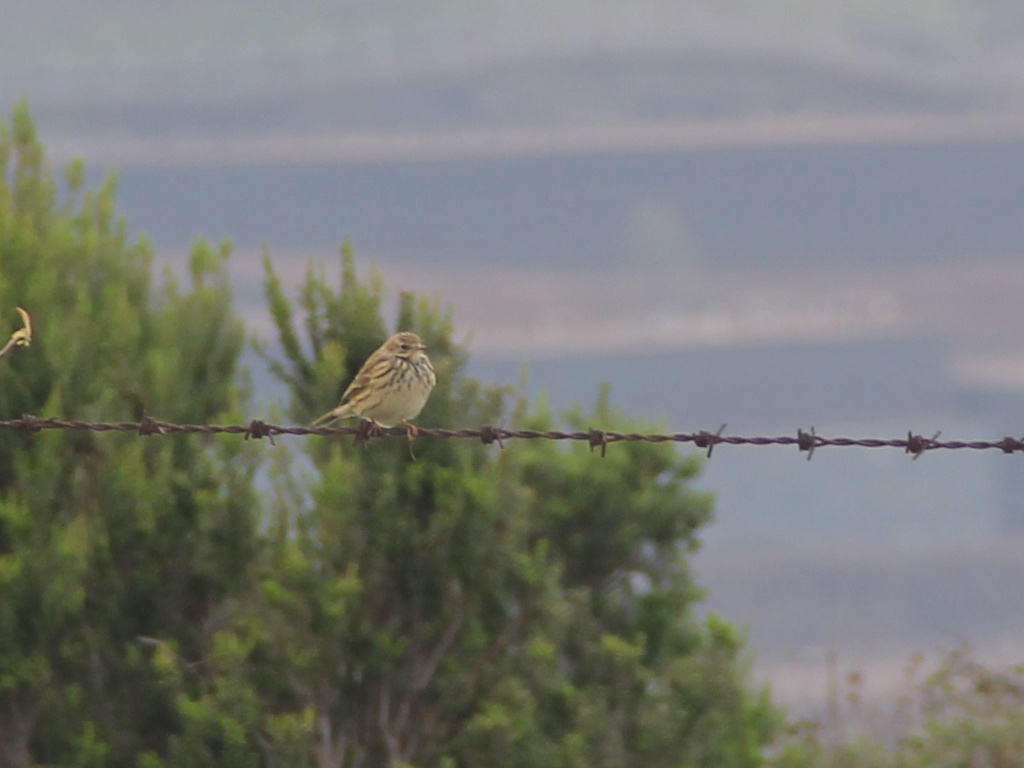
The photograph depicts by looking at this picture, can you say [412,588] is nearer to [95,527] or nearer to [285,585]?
[285,585]

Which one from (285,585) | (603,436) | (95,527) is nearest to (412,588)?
(285,585)

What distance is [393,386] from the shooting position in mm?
8805

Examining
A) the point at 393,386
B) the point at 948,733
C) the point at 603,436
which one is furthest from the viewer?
the point at 948,733

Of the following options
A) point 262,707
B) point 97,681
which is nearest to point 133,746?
point 97,681

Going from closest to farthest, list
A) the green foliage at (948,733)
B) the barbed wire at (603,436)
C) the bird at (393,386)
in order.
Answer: the barbed wire at (603,436) → the bird at (393,386) → the green foliage at (948,733)

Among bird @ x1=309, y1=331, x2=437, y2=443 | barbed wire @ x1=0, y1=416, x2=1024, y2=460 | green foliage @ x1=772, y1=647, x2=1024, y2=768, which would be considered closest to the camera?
barbed wire @ x1=0, y1=416, x2=1024, y2=460

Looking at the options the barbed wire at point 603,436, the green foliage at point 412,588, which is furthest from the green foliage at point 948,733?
the barbed wire at point 603,436

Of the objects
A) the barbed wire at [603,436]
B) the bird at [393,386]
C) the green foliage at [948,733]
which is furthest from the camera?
the green foliage at [948,733]

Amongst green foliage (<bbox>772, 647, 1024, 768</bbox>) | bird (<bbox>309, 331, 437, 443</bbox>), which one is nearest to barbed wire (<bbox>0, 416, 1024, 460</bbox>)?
bird (<bbox>309, 331, 437, 443</bbox>)

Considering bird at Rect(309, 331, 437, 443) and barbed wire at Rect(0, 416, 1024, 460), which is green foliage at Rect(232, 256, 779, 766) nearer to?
bird at Rect(309, 331, 437, 443)

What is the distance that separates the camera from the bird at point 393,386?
8.79m

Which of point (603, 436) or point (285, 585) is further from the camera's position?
point (285, 585)

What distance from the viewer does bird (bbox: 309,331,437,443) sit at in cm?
879

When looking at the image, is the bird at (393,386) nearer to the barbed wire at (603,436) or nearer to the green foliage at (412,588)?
the barbed wire at (603,436)
